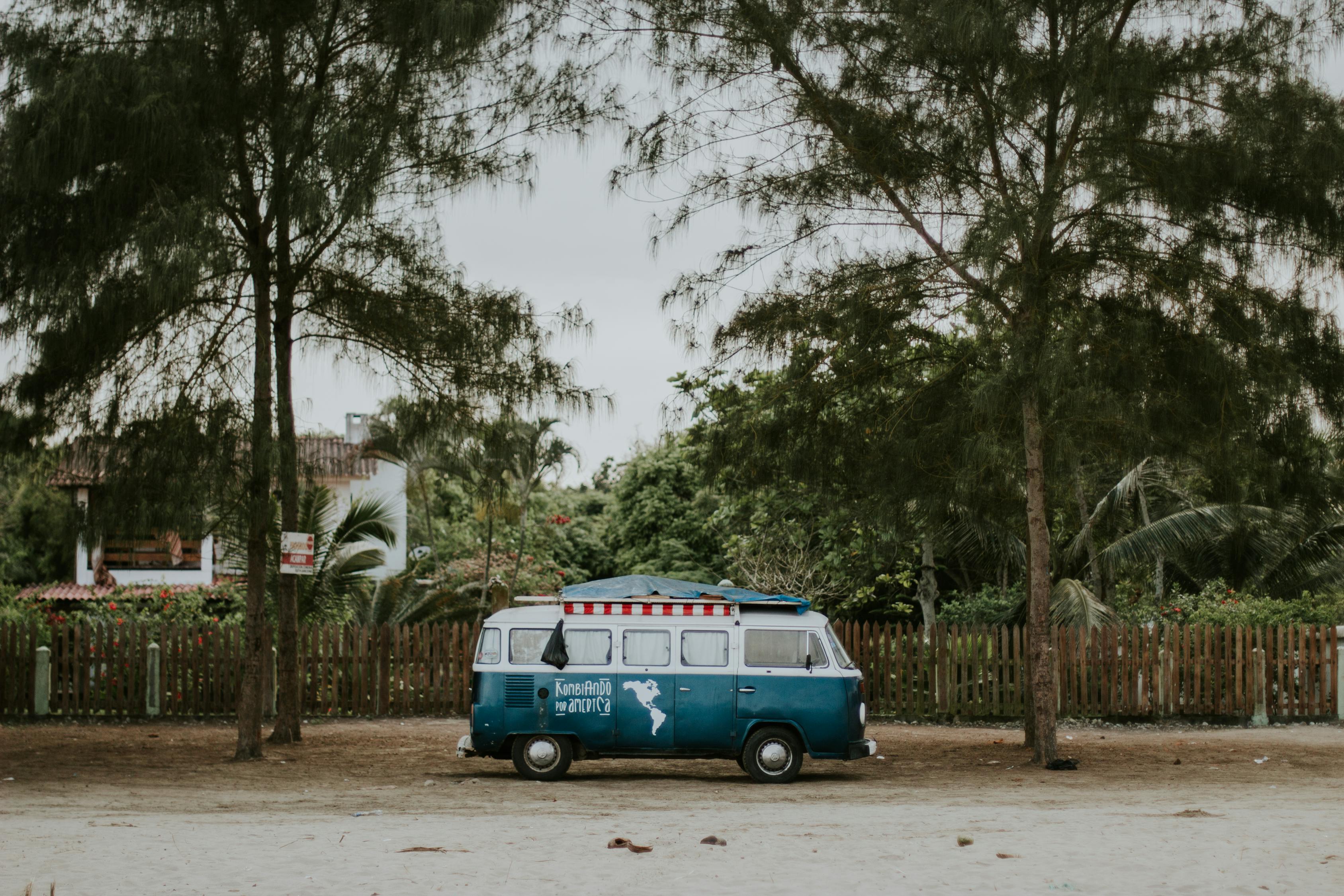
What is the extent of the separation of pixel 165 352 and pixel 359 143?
3.11m

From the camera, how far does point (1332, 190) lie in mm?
12992

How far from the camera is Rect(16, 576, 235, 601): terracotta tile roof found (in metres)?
25.2

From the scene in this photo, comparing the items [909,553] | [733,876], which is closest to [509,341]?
[733,876]

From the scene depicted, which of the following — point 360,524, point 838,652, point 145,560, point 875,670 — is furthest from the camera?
point 145,560

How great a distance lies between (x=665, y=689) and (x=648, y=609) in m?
0.78

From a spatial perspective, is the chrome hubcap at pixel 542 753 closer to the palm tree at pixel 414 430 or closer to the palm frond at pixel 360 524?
the palm tree at pixel 414 430

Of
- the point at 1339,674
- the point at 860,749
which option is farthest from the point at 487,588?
the point at 1339,674

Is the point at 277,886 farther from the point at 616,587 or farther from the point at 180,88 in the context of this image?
the point at 180,88

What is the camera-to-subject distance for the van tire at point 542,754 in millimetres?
12734

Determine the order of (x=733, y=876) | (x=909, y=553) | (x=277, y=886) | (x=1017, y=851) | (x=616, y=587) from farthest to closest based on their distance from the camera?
(x=909, y=553)
(x=616, y=587)
(x=1017, y=851)
(x=733, y=876)
(x=277, y=886)

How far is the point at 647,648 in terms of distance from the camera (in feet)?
41.9

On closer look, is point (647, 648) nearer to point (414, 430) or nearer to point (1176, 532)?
point (414, 430)

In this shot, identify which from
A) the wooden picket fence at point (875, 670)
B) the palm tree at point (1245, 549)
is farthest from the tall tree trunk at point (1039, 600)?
the palm tree at point (1245, 549)

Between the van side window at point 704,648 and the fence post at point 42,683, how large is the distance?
11128 mm
